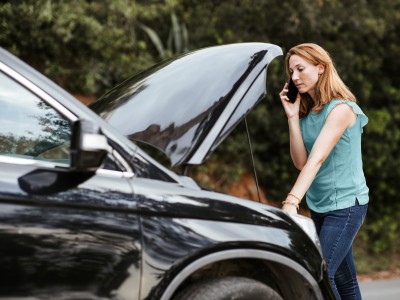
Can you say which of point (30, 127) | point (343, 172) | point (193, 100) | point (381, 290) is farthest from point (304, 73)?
point (381, 290)

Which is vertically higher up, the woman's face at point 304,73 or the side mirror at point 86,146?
the woman's face at point 304,73

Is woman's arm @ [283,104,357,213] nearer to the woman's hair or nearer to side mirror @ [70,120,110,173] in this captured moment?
the woman's hair

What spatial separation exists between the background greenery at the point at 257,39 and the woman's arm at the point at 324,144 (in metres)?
6.25

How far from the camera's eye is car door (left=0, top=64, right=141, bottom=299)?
253 cm

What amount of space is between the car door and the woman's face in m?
1.61

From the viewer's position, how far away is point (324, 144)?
3.83m

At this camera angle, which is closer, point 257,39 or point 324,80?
point 324,80

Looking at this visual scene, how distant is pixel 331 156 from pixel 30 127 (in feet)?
6.02

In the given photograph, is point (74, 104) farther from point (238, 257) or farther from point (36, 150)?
point (238, 257)

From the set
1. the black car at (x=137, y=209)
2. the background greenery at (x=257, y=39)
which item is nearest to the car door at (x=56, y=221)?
the black car at (x=137, y=209)

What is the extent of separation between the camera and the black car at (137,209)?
8.46 ft

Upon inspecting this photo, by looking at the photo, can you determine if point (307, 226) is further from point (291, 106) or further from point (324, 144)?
point (291, 106)

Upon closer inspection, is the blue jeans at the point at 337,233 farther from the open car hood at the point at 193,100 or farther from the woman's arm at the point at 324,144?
the open car hood at the point at 193,100

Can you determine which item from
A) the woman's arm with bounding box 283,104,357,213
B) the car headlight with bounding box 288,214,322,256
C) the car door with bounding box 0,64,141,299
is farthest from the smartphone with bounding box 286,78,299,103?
the car door with bounding box 0,64,141,299
